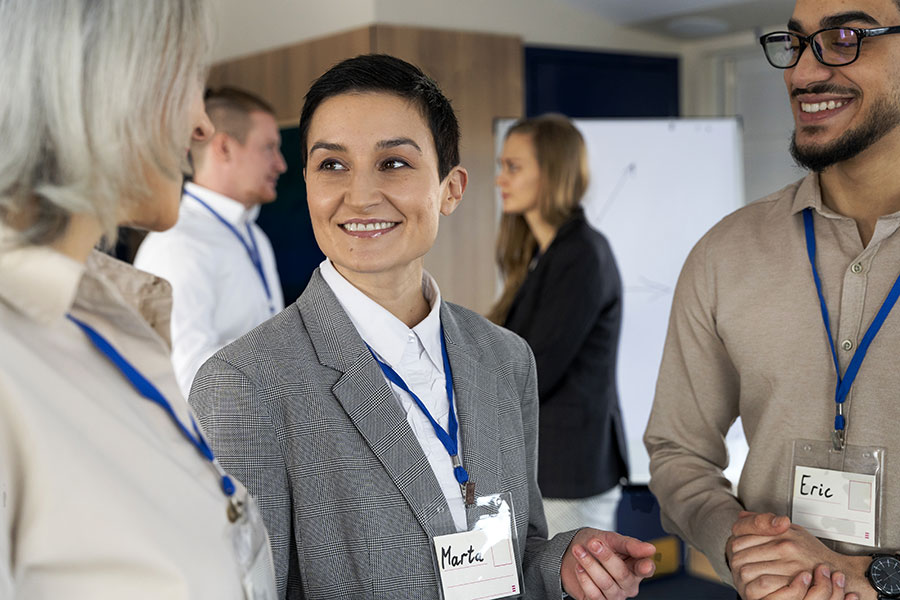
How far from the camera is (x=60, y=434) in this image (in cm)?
79

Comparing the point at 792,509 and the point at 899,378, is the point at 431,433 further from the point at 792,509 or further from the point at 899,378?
the point at 899,378

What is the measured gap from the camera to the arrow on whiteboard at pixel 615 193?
188 inches

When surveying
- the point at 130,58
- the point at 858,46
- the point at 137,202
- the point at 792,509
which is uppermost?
the point at 858,46

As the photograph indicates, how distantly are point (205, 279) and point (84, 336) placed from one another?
239 cm

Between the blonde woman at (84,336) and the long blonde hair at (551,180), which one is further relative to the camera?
the long blonde hair at (551,180)

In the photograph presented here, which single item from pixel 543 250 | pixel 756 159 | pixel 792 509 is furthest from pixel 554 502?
pixel 756 159

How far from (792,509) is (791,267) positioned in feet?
1.58

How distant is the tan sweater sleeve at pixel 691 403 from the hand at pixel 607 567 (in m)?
0.39

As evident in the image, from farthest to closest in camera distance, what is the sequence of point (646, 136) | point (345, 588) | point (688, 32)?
point (688, 32), point (646, 136), point (345, 588)

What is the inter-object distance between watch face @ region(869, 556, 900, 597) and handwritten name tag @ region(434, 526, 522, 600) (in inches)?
24.9

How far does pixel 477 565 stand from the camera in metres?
1.40

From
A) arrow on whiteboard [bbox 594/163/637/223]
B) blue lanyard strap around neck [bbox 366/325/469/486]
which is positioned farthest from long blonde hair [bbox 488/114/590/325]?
blue lanyard strap around neck [bbox 366/325/469/486]

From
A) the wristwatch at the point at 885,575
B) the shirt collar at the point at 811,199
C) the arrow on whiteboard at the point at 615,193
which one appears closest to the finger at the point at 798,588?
the wristwatch at the point at 885,575

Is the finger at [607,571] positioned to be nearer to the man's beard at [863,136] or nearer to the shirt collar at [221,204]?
the man's beard at [863,136]
